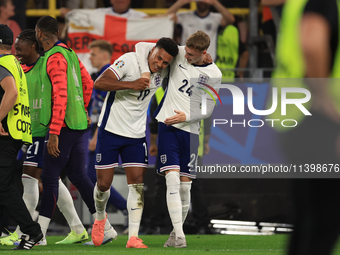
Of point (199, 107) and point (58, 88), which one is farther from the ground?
point (58, 88)

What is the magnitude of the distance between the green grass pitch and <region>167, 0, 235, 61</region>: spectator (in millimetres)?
3062

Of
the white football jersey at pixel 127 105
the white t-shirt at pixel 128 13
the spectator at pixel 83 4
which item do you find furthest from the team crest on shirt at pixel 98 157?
the spectator at pixel 83 4

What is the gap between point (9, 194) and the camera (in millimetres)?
4172

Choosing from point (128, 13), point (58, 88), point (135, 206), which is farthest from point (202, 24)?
point (135, 206)

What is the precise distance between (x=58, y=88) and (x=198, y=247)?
1.94 meters

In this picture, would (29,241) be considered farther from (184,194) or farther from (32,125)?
(184,194)

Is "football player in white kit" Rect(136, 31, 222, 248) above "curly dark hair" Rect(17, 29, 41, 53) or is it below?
below

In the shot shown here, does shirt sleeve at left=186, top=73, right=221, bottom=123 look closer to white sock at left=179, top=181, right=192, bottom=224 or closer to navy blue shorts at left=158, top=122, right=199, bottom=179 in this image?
navy blue shorts at left=158, top=122, right=199, bottom=179

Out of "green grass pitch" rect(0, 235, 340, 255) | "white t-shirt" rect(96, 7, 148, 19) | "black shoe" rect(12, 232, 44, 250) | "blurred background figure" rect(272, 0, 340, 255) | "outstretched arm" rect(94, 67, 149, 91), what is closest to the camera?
"blurred background figure" rect(272, 0, 340, 255)

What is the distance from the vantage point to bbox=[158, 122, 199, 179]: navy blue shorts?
4871 mm

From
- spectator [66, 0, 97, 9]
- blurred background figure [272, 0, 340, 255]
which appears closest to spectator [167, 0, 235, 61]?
spectator [66, 0, 97, 9]

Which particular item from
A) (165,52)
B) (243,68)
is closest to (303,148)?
(165,52)

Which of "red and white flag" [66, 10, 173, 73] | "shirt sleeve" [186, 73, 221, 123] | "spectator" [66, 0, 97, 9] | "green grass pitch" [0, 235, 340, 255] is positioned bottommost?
"green grass pitch" [0, 235, 340, 255]

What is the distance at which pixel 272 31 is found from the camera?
25.3ft
